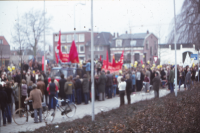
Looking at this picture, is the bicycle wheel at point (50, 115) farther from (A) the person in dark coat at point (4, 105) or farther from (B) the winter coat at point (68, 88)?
(B) the winter coat at point (68, 88)

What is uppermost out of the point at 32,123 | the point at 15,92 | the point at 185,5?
the point at 185,5

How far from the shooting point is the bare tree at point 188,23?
15.5 m

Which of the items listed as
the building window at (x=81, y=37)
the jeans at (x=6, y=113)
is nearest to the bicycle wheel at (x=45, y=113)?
the jeans at (x=6, y=113)

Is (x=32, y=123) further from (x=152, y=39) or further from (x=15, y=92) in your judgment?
(x=152, y=39)

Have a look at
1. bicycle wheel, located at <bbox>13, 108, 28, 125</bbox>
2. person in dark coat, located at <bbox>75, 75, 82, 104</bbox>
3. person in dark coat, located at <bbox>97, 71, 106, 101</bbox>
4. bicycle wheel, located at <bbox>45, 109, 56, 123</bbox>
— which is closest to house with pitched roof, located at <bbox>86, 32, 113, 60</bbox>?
person in dark coat, located at <bbox>97, 71, 106, 101</bbox>

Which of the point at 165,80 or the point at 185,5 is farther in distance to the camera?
the point at 165,80

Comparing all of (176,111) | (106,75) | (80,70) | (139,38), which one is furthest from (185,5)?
(139,38)

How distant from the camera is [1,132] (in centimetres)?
987

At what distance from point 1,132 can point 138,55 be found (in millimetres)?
54857

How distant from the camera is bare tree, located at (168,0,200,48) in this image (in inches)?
610

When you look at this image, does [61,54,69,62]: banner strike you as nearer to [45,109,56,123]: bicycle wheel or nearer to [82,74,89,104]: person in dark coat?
[82,74,89,104]: person in dark coat

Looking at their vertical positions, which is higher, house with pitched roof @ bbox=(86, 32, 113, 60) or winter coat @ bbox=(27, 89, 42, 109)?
house with pitched roof @ bbox=(86, 32, 113, 60)

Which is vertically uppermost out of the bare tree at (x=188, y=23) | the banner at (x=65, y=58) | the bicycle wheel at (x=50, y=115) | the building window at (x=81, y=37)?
the building window at (x=81, y=37)

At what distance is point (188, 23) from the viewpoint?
1633 centimetres
